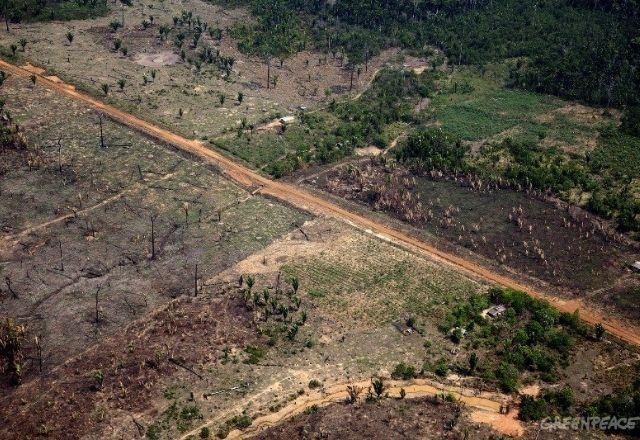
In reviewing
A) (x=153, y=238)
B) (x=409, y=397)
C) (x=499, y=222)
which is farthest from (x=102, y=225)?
(x=499, y=222)

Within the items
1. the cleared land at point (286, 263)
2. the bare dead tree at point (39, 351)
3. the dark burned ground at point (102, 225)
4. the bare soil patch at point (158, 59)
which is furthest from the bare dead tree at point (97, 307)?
the bare soil patch at point (158, 59)

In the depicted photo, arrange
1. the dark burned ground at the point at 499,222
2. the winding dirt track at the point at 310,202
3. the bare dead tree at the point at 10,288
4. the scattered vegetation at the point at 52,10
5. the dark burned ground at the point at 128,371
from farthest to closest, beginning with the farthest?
the scattered vegetation at the point at 52,10, the dark burned ground at the point at 499,222, the winding dirt track at the point at 310,202, the bare dead tree at the point at 10,288, the dark burned ground at the point at 128,371

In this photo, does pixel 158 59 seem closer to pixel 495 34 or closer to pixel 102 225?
pixel 102 225

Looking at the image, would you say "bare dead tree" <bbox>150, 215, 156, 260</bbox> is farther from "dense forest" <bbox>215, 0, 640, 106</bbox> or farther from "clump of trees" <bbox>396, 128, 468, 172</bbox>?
"dense forest" <bbox>215, 0, 640, 106</bbox>

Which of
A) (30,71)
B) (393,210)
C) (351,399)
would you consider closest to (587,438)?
(351,399)

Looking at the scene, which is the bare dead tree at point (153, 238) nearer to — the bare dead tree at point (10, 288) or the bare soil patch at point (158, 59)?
the bare dead tree at point (10, 288)

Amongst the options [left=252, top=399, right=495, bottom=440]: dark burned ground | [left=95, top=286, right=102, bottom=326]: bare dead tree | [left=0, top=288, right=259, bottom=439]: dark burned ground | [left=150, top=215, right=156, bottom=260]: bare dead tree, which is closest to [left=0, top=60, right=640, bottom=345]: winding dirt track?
[left=150, top=215, right=156, bottom=260]: bare dead tree
